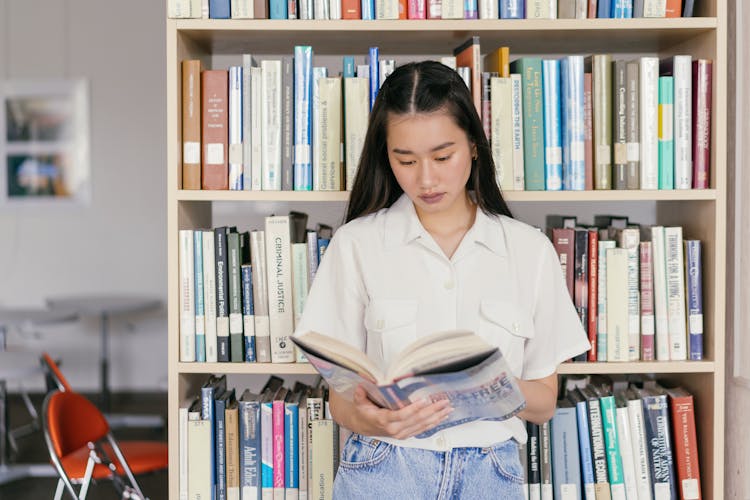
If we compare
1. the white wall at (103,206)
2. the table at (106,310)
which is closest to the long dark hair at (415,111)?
the table at (106,310)

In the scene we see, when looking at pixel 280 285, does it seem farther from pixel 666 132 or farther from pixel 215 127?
pixel 666 132

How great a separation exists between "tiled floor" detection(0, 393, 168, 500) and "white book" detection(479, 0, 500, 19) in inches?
103

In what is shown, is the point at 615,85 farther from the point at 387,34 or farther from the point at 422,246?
the point at 422,246

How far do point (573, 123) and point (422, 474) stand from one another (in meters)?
0.91

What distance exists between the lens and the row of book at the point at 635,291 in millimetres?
1921

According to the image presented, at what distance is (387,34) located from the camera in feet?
6.41

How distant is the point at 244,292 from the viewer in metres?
1.94

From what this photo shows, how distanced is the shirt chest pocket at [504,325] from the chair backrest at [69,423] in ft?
4.60

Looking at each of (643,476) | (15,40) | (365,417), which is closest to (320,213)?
(643,476)

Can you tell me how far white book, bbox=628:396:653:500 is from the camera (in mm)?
1942

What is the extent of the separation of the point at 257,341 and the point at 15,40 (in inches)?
181

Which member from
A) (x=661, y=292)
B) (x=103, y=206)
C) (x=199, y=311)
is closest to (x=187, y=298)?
(x=199, y=311)

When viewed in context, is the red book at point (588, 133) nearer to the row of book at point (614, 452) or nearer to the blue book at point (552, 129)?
the blue book at point (552, 129)

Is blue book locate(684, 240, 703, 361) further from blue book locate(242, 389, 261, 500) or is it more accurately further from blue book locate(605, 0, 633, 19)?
blue book locate(242, 389, 261, 500)
